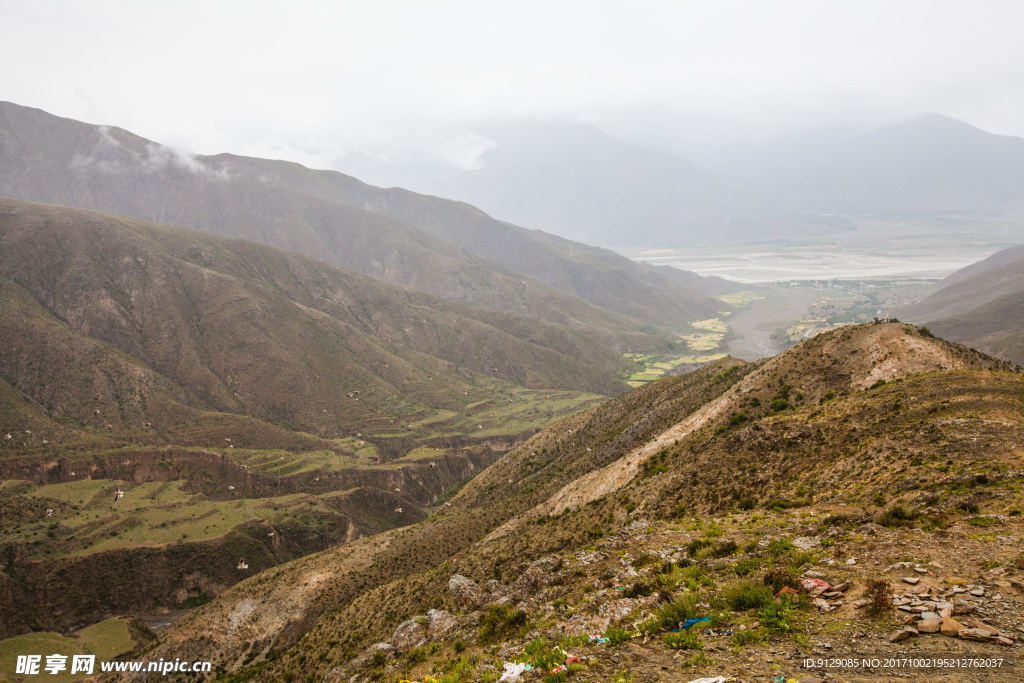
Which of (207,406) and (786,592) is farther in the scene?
Result: (207,406)

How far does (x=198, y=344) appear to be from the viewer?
139500mm

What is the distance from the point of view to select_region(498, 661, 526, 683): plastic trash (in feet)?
48.2

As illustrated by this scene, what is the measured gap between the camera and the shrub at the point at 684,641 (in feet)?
45.3

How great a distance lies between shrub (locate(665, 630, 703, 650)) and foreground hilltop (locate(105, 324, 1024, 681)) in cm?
6

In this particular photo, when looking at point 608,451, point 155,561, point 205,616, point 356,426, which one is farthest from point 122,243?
point 608,451

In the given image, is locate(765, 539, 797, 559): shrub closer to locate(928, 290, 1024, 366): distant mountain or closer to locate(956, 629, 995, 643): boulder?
locate(956, 629, 995, 643): boulder

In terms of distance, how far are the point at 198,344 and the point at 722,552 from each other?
482ft

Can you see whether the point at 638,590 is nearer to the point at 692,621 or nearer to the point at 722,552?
the point at 722,552

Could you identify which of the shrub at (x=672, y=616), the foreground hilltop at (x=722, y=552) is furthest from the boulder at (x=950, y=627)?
the shrub at (x=672, y=616)

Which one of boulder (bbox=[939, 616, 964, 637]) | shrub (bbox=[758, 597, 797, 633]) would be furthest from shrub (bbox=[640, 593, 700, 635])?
boulder (bbox=[939, 616, 964, 637])

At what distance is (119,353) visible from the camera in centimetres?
12081

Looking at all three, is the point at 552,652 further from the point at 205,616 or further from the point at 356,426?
the point at 356,426

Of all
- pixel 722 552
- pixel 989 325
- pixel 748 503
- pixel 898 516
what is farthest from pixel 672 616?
pixel 989 325

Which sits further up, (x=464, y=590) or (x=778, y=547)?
(x=778, y=547)
